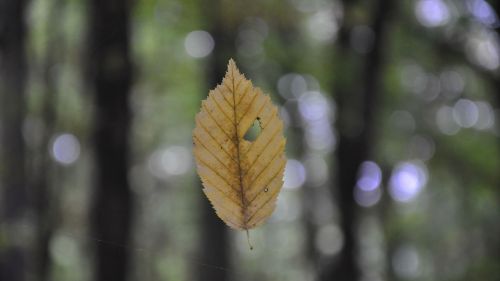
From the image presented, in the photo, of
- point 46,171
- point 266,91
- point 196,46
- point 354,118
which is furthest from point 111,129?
point 196,46

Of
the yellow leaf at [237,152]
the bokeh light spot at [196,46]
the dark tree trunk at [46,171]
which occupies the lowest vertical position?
the yellow leaf at [237,152]

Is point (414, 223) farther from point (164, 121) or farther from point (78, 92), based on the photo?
point (78, 92)

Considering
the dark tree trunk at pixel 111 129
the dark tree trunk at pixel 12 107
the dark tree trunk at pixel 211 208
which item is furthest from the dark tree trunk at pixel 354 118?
the dark tree trunk at pixel 12 107

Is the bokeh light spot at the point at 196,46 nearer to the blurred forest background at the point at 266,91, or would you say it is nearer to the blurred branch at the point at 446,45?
the blurred forest background at the point at 266,91

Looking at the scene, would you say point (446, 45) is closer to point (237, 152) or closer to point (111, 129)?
point (111, 129)

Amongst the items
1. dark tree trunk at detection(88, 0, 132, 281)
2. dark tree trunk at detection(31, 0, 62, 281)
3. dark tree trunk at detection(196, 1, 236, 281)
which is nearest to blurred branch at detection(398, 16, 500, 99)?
dark tree trunk at detection(196, 1, 236, 281)

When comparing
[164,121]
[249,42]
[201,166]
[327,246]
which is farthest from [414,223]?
[201,166]
